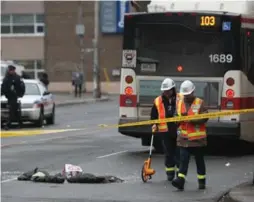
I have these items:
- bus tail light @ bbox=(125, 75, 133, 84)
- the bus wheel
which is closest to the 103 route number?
bus tail light @ bbox=(125, 75, 133, 84)

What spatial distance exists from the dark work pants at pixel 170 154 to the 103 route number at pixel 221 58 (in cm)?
324

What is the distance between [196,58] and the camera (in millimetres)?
16203

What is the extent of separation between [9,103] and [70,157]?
328 inches

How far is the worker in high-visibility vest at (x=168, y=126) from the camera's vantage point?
12.9m

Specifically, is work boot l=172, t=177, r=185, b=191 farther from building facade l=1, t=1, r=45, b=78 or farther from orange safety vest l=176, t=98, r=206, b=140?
building facade l=1, t=1, r=45, b=78

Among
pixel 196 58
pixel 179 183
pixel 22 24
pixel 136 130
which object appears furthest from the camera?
pixel 22 24

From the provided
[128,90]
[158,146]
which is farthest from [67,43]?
[128,90]

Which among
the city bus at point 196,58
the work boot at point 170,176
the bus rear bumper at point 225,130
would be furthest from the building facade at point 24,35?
the work boot at point 170,176

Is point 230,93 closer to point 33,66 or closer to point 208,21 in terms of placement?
point 208,21

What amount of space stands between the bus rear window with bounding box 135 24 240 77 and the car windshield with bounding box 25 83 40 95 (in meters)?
10.3

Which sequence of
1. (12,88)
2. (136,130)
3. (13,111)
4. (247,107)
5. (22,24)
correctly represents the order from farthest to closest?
1. (22,24)
2. (13,111)
3. (12,88)
4. (136,130)
5. (247,107)

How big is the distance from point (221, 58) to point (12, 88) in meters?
10.1

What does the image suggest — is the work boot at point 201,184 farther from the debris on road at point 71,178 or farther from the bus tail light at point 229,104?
the bus tail light at point 229,104

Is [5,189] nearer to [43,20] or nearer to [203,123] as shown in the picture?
[203,123]
